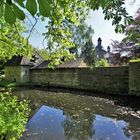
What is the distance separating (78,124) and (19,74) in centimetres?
2093

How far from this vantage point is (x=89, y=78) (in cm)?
2142

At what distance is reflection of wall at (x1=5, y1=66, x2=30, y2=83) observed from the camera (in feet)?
97.0

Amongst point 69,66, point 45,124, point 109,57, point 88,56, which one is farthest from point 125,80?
point 88,56

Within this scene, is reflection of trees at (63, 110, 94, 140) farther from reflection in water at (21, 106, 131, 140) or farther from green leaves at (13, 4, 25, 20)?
green leaves at (13, 4, 25, 20)

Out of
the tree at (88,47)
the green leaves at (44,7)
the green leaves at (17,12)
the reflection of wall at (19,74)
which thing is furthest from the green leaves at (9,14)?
the tree at (88,47)

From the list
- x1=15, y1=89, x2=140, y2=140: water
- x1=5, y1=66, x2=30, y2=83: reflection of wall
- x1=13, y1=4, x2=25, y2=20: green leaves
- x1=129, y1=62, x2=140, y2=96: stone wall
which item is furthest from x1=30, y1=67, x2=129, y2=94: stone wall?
x1=13, y1=4, x2=25, y2=20: green leaves

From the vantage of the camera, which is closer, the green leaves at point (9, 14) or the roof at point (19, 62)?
the green leaves at point (9, 14)

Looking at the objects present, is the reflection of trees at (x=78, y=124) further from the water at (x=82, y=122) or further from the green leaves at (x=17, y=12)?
the green leaves at (x=17, y=12)

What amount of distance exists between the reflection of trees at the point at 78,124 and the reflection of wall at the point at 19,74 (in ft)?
58.5

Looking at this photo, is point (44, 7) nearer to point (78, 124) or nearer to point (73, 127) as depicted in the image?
point (73, 127)

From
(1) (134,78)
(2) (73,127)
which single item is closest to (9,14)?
(2) (73,127)

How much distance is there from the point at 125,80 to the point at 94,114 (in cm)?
715

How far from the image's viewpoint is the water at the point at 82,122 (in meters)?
8.22

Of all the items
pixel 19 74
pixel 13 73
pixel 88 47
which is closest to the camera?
pixel 19 74
